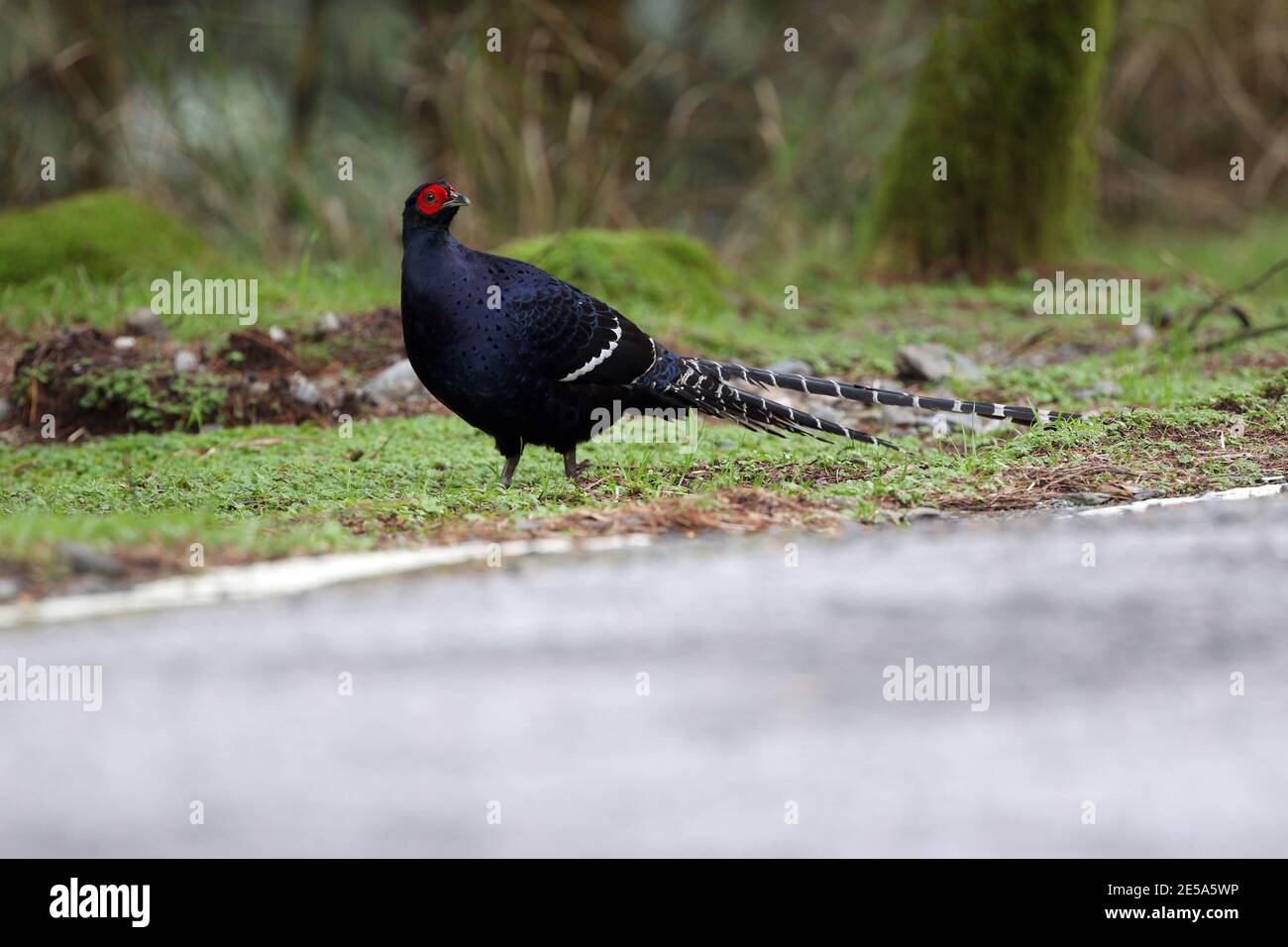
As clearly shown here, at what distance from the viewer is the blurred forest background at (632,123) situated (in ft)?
31.1

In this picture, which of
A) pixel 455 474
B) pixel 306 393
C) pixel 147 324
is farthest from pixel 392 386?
pixel 455 474

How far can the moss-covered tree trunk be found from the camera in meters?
9.20

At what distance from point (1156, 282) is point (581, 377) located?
5.57m

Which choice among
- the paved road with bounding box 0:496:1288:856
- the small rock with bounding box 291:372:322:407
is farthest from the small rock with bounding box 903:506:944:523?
the small rock with bounding box 291:372:322:407

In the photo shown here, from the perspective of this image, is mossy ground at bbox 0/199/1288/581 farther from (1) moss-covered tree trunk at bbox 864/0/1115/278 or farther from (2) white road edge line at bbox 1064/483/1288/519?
(1) moss-covered tree trunk at bbox 864/0/1115/278

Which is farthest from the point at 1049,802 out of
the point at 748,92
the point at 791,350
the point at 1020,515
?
the point at 748,92

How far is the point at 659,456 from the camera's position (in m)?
5.46

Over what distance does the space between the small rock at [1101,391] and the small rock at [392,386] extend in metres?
2.76

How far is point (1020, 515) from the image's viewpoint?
429 cm

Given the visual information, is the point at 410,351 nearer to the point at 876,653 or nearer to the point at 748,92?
the point at 876,653

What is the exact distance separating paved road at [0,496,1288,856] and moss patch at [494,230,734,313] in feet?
14.6

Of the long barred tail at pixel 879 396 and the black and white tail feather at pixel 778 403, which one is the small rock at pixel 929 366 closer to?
the black and white tail feather at pixel 778 403

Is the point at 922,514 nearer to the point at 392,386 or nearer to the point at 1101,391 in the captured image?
the point at 1101,391

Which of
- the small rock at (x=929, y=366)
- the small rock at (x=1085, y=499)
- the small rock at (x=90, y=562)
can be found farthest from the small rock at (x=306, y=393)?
the small rock at (x=1085, y=499)
